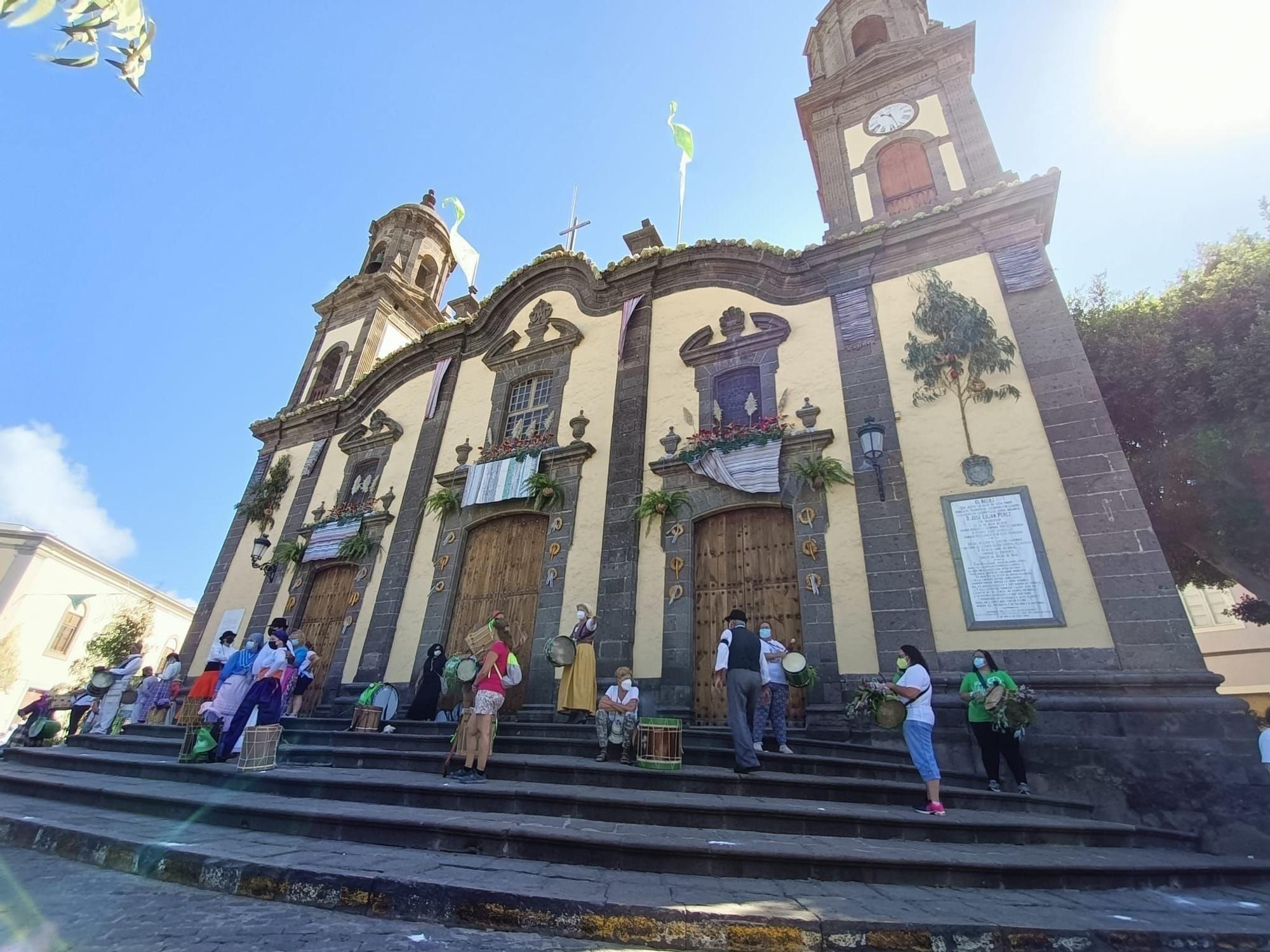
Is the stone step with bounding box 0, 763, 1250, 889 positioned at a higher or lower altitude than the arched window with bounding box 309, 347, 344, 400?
lower

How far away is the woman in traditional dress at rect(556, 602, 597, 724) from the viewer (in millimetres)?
8523

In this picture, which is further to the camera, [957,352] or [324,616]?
[324,616]

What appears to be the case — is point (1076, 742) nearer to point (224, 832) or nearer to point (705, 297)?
point (224, 832)

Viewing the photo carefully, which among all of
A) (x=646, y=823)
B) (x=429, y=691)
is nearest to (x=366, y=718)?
(x=429, y=691)

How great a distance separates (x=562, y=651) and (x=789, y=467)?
4779 mm

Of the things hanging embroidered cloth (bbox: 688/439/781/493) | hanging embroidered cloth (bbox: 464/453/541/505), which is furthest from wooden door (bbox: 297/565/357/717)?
hanging embroidered cloth (bbox: 688/439/781/493)

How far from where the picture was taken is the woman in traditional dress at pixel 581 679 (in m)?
8.52

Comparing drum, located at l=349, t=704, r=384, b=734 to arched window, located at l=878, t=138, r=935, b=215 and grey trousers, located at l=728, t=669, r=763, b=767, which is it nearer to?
grey trousers, located at l=728, t=669, r=763, b=767

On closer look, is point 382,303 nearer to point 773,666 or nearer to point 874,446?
point 874,446

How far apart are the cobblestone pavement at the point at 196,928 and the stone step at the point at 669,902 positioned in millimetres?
100

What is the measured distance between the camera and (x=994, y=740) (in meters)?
6.73

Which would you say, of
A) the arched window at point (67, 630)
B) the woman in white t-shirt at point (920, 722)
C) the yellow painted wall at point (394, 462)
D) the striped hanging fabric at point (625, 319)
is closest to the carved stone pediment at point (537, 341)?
the striped hanging fabric at point (625, 319)

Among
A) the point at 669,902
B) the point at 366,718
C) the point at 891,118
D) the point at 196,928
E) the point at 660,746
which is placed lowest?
the point at 196,928

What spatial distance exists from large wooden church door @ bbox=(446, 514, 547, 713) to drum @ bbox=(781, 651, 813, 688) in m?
4.84
